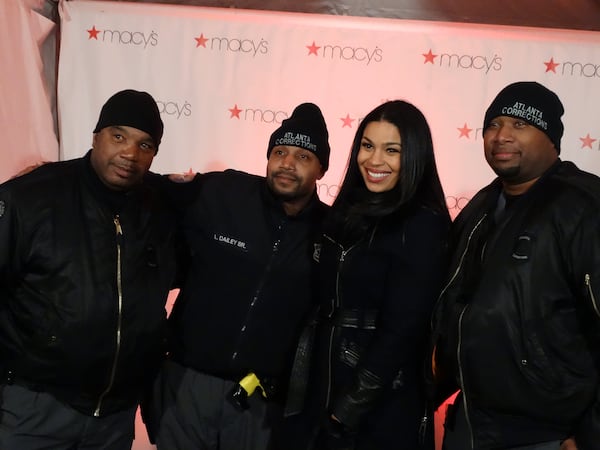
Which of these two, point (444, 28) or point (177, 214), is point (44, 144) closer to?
point (177, 214)

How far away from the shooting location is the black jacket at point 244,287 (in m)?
2.01

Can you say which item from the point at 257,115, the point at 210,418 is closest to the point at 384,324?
the point at 210,418

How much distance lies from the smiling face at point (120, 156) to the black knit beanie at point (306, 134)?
20.0 inches

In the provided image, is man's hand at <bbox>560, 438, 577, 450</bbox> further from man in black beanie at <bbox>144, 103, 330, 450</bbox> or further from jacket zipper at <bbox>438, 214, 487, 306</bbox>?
man in black beanie at <bbox>144, 103, 330, 450</bbox>

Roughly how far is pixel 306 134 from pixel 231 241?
19.5 inches

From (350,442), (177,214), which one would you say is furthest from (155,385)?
(350,442)

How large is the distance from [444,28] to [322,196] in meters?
1.02

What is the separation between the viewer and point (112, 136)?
6.18 feet

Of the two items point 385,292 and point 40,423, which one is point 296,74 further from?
point 40,423

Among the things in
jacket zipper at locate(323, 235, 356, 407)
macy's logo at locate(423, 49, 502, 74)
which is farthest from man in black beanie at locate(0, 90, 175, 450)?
macy's logo at locate(423, 49, 502, 74)

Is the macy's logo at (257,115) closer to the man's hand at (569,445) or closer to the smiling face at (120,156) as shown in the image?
the smiling face at (120,156)

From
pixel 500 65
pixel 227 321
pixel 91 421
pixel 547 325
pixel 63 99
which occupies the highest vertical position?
pixel 500 65

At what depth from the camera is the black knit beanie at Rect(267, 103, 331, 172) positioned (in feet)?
6.97

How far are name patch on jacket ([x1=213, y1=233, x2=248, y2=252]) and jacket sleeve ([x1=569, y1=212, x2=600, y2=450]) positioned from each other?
109cm
